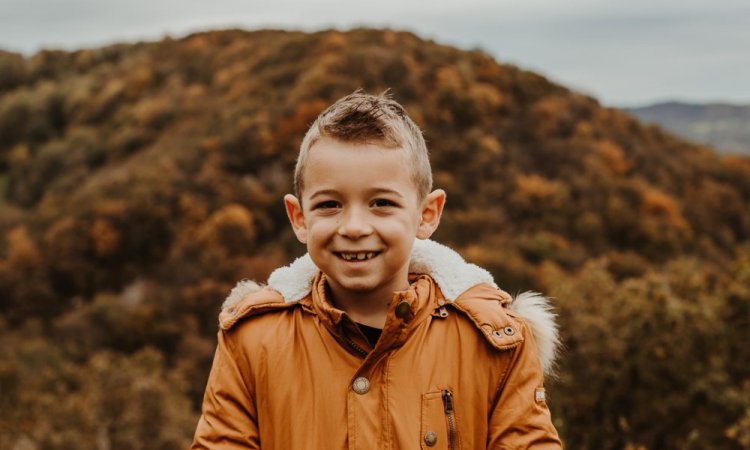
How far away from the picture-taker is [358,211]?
185cm

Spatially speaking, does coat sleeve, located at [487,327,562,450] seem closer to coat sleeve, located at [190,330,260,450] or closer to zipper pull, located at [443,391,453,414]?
zipper pull, located at [443,391,453,414]

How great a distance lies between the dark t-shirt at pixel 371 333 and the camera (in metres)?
1.97

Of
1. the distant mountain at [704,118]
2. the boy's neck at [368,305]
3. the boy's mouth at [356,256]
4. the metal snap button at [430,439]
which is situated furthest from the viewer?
the distant mountain at [704,118]

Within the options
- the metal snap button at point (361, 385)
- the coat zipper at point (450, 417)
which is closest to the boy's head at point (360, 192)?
the metal snap button at point (361, 385)

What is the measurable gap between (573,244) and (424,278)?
34717mm

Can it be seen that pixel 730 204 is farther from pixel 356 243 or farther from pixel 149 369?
pixel 356 243

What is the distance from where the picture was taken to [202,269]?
34.4 metres

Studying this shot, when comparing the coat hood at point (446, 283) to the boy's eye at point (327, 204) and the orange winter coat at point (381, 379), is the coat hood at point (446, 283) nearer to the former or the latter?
the orange winter coat at point (381, 379)

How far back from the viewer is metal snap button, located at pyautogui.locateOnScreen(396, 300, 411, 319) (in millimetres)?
1818

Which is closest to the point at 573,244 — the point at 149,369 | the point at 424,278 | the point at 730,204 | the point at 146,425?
the point at 730,204

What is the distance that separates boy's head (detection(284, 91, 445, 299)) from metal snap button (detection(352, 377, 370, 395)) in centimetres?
24

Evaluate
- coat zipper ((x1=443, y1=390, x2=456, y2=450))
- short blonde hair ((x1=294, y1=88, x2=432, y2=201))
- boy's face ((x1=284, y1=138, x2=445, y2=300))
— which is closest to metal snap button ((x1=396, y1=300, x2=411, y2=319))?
boy's face ((x1=284, y1=138, x2=445, y2=300))

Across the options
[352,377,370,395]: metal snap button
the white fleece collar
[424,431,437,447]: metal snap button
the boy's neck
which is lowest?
[424,431,437,447]: metal snap button

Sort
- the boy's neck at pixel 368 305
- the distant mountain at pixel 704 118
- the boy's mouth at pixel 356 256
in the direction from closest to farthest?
the boy's mouth at pixel 356 256
the boy's neck at pixel 368 305
the distant mountain at pixel 704 118
